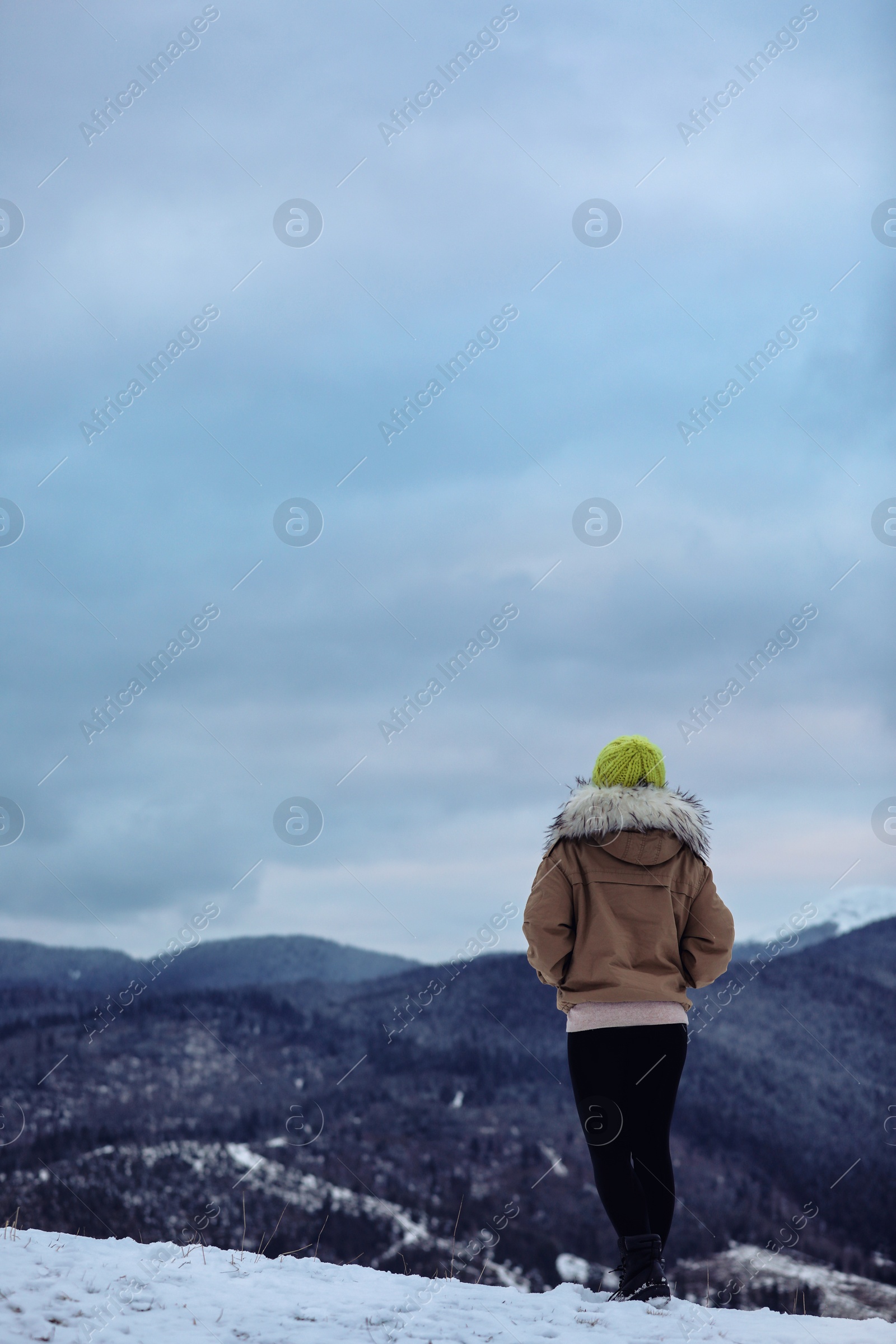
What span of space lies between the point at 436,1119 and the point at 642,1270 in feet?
402

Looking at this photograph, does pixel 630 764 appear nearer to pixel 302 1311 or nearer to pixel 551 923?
pixel 551 923

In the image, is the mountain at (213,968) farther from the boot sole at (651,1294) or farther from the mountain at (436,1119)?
the boot sole at (651,1294)

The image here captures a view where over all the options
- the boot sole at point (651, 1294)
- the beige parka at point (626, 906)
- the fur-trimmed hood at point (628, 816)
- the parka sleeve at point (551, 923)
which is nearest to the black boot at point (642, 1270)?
the boot sole at point (651, 1294)

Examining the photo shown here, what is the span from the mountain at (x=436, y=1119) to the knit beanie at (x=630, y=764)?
69514 millimetres

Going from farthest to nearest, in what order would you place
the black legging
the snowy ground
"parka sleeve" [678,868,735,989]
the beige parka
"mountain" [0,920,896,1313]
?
"mountain" [0,920,896,1313], "parka sleeve" [678,868,735,989], the beige parka, the black legging, the snowy ground

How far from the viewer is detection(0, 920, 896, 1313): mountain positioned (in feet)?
284

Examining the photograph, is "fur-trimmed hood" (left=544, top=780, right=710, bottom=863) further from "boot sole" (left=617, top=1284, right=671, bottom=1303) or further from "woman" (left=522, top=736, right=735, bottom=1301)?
"boot sole" (left=617, top=1284, right=671, bottom=1303)

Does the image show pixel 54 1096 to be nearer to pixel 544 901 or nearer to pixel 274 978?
pixel 274 978

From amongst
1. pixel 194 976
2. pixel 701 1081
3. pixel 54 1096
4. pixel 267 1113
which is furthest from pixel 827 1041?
pixel 54 1096

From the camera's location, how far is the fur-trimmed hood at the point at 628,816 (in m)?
3.83

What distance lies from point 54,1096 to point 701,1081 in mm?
76132

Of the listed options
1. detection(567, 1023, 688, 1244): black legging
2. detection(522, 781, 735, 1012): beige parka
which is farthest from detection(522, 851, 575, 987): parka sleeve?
detection(567, 1023, 688, 1244): black legging

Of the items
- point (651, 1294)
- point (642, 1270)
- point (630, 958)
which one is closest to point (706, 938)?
point (630, 958)

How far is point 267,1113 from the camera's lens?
11206 centimetres
